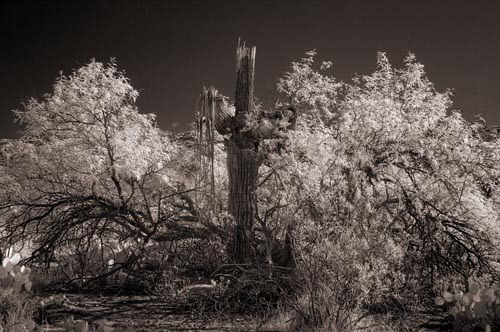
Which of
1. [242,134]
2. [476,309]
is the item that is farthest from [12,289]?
[476,309]

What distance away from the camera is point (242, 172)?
8.59 meters

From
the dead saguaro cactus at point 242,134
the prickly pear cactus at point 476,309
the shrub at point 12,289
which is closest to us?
the prickly pear cactus at point 476,309

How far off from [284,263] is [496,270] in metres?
3.09

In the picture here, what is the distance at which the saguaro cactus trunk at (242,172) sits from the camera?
837cm

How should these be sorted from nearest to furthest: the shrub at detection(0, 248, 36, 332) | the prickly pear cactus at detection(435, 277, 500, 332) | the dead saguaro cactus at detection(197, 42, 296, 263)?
the prickly pear cactus at detection(435, 277, 500, 332)
the shrub at detection(0, 248, 36, 332)
the dead saguaro cactus at detection(197, 42, 296, 263)

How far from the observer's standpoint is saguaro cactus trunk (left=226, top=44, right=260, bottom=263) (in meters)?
8.37

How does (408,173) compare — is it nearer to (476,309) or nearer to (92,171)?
(476,309)

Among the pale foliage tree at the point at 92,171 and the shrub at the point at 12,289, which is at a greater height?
the pale foliage tree at the point at 92,171

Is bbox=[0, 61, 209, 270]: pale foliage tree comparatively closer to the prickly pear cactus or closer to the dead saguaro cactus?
the dead saguaro cactus

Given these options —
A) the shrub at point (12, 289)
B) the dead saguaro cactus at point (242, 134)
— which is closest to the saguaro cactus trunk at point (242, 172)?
the dead saguaro cactus at point (242, 134)

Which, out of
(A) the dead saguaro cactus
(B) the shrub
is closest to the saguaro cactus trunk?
(A) the dead saguaro cactus

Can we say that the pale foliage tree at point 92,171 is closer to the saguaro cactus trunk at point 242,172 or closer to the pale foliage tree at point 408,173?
the saguaro cactus trunk at point 242,172

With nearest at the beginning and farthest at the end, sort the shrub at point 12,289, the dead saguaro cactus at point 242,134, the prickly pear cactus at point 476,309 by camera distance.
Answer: the prickly pear cactus at point 476,309 → the shrub at point 12,289 → the dead saguaro cactus at point 242,134

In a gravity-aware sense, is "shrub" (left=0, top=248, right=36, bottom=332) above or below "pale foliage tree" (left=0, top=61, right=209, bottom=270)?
below
